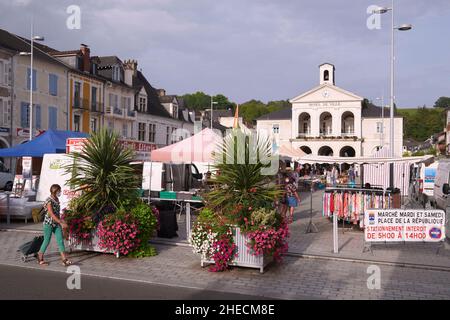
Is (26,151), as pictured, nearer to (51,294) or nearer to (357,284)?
(51,294)

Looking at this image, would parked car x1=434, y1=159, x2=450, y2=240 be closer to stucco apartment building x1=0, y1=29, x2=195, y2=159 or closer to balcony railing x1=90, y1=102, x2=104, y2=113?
stucco apartment building x1=0, y1=29, x2=195, y2=159

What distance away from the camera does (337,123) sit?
65688 millimetres

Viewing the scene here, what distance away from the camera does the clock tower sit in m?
67.6

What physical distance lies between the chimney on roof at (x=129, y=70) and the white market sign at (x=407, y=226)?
43770 mm

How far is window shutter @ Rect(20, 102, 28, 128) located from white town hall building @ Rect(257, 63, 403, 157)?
1514 inches

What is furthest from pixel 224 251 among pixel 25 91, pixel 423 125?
pixel 423 125

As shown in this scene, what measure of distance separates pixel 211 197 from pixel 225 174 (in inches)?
21.4

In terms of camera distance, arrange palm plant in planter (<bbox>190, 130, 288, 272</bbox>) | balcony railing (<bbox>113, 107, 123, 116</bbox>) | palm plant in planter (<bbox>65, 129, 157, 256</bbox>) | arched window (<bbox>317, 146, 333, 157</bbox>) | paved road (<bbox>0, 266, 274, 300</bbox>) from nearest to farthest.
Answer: paved road (<bbox>0, 266, 274, 300</bbox>) < palm plant in planter (<bbox>190, 130, 288, 272</bbox>) < palm plant in planter (<bbox>65, 129, 157, 256</bbox>) < balcony railing (<bbox>113, 107, 123, 116</bbox>) < arched window (<bbox>317, 146, 333, 157</bbox>)

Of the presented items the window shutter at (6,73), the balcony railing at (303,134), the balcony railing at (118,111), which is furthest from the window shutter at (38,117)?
the balcony railing at (303,134)

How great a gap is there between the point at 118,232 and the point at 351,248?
5.44m

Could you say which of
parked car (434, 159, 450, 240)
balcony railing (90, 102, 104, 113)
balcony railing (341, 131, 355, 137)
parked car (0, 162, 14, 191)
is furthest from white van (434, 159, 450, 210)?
balcony railing (341, 131, 355, 137)

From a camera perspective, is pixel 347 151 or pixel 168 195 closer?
pixel 168 195

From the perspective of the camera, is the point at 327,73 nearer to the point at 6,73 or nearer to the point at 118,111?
the point at 118,111

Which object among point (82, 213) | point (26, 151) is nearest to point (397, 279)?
point (82, 213)
